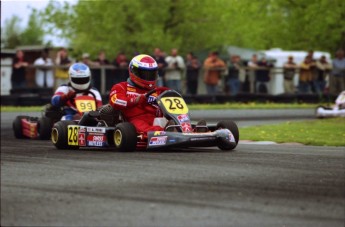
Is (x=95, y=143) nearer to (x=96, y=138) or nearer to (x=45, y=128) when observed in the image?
(x=96, y=138)

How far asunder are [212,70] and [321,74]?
3737 millimetres

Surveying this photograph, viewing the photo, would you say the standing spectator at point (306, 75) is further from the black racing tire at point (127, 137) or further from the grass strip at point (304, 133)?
the black racing tire at point (127, 137)

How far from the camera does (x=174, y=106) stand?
39.9 feet

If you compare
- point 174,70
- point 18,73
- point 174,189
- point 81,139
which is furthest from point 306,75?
point 174,189

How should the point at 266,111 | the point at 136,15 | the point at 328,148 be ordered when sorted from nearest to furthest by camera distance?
1. the point at 328,148
2. the point at 266,111
3. the point at 136,15

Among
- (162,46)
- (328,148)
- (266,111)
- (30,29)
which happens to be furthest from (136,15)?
(30,29)

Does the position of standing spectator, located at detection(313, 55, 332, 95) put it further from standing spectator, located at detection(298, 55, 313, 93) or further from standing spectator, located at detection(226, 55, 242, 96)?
standing spectator, located at detection(226, 55, 242, 96)

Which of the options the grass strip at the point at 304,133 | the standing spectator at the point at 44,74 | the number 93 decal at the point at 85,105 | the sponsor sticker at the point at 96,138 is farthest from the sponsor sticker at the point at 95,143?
the standing spectator at the point at 44,74

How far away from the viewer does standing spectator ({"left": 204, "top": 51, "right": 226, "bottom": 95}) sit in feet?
89.9

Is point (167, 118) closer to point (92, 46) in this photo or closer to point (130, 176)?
point (130, 176)

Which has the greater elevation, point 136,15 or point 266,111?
point 136,15

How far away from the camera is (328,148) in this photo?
515 inches

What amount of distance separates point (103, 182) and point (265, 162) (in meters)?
2.25

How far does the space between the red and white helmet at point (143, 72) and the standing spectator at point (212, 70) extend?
47.5ft
